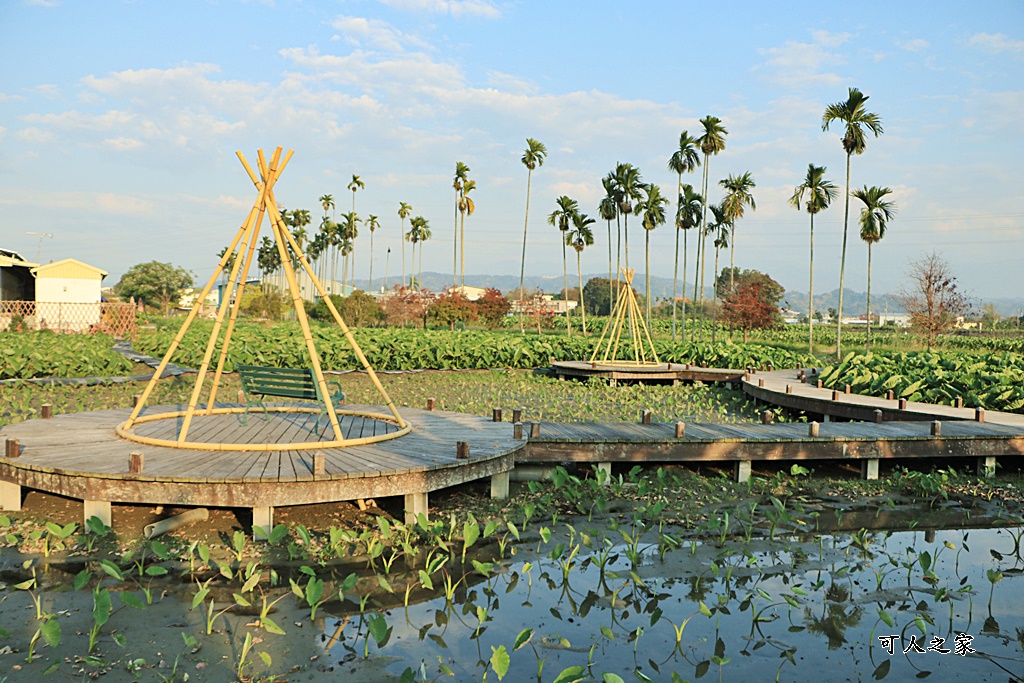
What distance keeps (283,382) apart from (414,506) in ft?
7.78

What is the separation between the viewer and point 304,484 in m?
6.12

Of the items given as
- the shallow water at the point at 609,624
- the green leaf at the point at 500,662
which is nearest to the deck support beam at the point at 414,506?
the shallow water at the point at 609,624

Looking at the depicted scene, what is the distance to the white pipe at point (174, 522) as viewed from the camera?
6.10m

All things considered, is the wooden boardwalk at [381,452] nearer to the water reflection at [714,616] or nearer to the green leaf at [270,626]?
the water reflection at [714,616]

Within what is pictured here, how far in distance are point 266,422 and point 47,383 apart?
10.1 meters

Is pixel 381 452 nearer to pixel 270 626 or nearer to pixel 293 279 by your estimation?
pixel 293 279

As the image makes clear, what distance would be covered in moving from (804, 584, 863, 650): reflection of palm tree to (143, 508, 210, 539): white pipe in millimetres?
5095

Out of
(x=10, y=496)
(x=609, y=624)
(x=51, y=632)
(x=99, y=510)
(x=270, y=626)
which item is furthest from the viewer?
(x=10, y=496)

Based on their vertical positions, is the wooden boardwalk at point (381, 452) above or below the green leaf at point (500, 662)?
above

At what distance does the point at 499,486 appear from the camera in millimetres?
7816

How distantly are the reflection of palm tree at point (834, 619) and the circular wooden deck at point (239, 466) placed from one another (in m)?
3.19

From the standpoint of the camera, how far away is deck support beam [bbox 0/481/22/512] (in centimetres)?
688

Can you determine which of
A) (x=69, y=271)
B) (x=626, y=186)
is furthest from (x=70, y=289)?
(x=626, y=186)

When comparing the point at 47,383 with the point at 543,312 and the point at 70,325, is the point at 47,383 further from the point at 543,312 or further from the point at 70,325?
the point at 543,312
